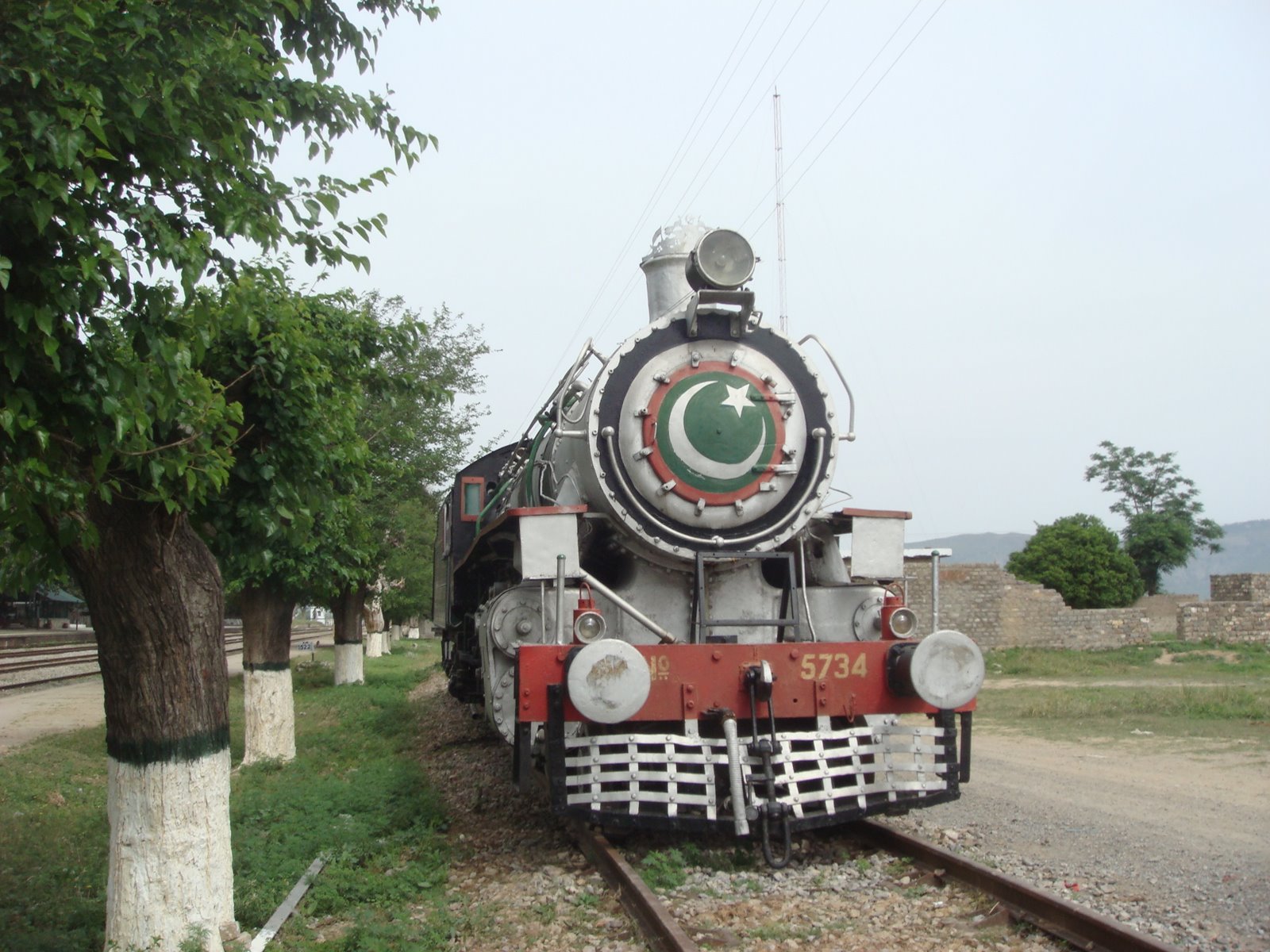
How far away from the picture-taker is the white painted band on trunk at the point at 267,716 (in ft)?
33.8

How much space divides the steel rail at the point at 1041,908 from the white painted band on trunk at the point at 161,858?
3.34m

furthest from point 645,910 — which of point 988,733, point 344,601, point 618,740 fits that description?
point 344,601

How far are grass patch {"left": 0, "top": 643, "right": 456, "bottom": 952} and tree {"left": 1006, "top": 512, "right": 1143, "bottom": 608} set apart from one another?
74.3 feet

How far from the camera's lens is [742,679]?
5.81 metres

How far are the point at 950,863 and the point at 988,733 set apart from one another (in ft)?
22.8

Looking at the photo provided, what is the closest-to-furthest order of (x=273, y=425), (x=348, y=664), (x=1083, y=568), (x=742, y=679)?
(x=273, y=425)
(x=742, y=679)
(x=348, y=664)
(x=1083, y=568)

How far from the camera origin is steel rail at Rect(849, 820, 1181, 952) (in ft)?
13.3

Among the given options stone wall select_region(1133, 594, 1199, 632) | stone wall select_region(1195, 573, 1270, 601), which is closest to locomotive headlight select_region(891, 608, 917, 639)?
stone wall select_region(1195, 573, 1270, 601)

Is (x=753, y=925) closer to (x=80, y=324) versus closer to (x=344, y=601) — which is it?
(x=80, y=324)

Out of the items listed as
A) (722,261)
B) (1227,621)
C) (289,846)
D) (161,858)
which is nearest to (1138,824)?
(722,261)

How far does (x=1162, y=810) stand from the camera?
721cm

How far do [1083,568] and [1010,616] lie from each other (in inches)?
301

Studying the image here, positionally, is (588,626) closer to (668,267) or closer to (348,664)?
(668,267)

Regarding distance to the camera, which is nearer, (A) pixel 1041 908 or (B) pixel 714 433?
(A) pixel 1041 908
